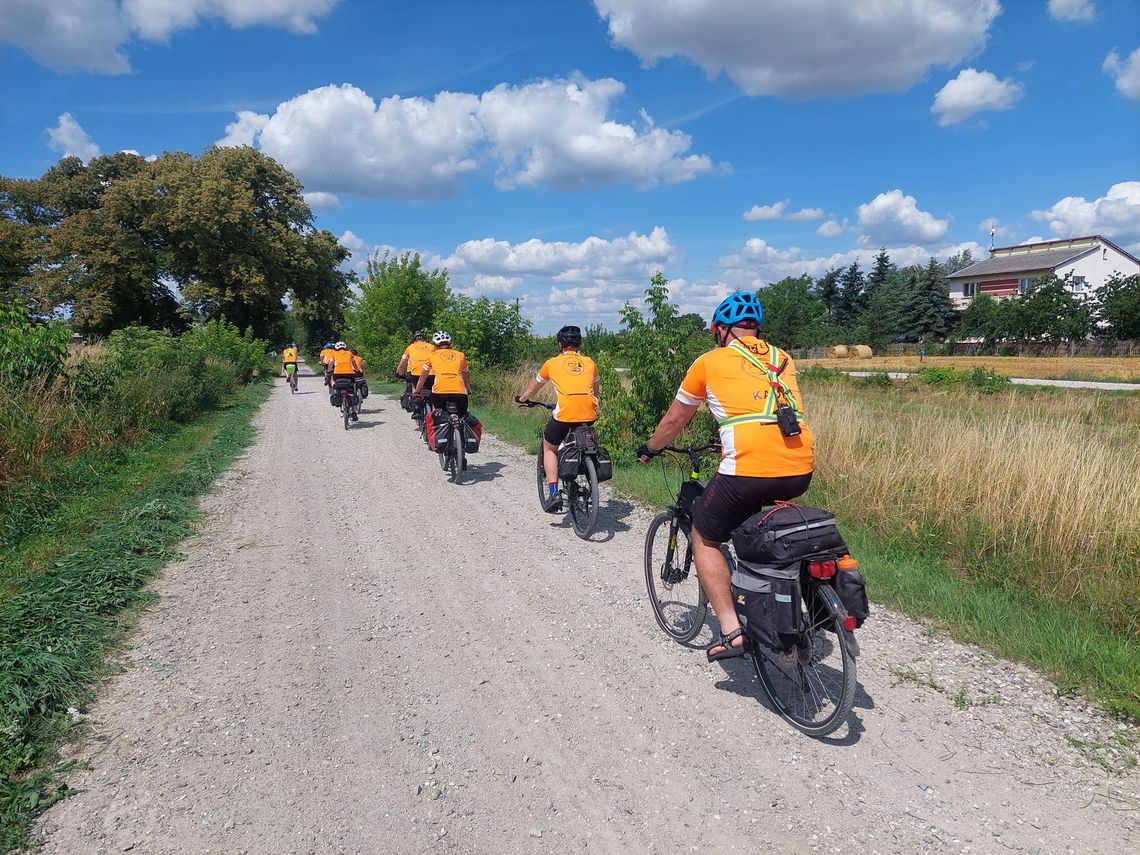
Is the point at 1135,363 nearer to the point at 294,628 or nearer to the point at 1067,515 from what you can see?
the point at 1067,515

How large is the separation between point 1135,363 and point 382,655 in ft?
132

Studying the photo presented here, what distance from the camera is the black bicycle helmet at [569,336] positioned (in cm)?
679

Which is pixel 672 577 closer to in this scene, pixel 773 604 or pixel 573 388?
pixel 773 604

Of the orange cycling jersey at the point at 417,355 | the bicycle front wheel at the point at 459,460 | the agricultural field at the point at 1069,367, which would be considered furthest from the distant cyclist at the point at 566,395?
the agricultural field at the point at 1069,367

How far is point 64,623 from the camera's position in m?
4.16

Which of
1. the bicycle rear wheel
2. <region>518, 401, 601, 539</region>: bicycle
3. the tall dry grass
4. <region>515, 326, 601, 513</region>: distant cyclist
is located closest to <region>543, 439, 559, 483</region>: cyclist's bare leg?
<region>515, 326, 601, 513</region>: distant cyclist

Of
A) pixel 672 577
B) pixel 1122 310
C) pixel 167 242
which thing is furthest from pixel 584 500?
pixel 1122 310

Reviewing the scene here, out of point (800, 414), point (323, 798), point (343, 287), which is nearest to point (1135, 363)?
point (800, 414)

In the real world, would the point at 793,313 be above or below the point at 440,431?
above

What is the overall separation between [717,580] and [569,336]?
12.5ft

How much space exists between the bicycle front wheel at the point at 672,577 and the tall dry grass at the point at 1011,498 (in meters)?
2.50

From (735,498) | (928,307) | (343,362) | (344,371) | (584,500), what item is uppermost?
(928,307)

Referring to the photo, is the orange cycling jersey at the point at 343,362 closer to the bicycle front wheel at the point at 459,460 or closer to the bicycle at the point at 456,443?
the bicycle at the point at 456,443

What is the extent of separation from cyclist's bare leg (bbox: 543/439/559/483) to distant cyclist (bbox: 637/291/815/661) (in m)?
3.28
